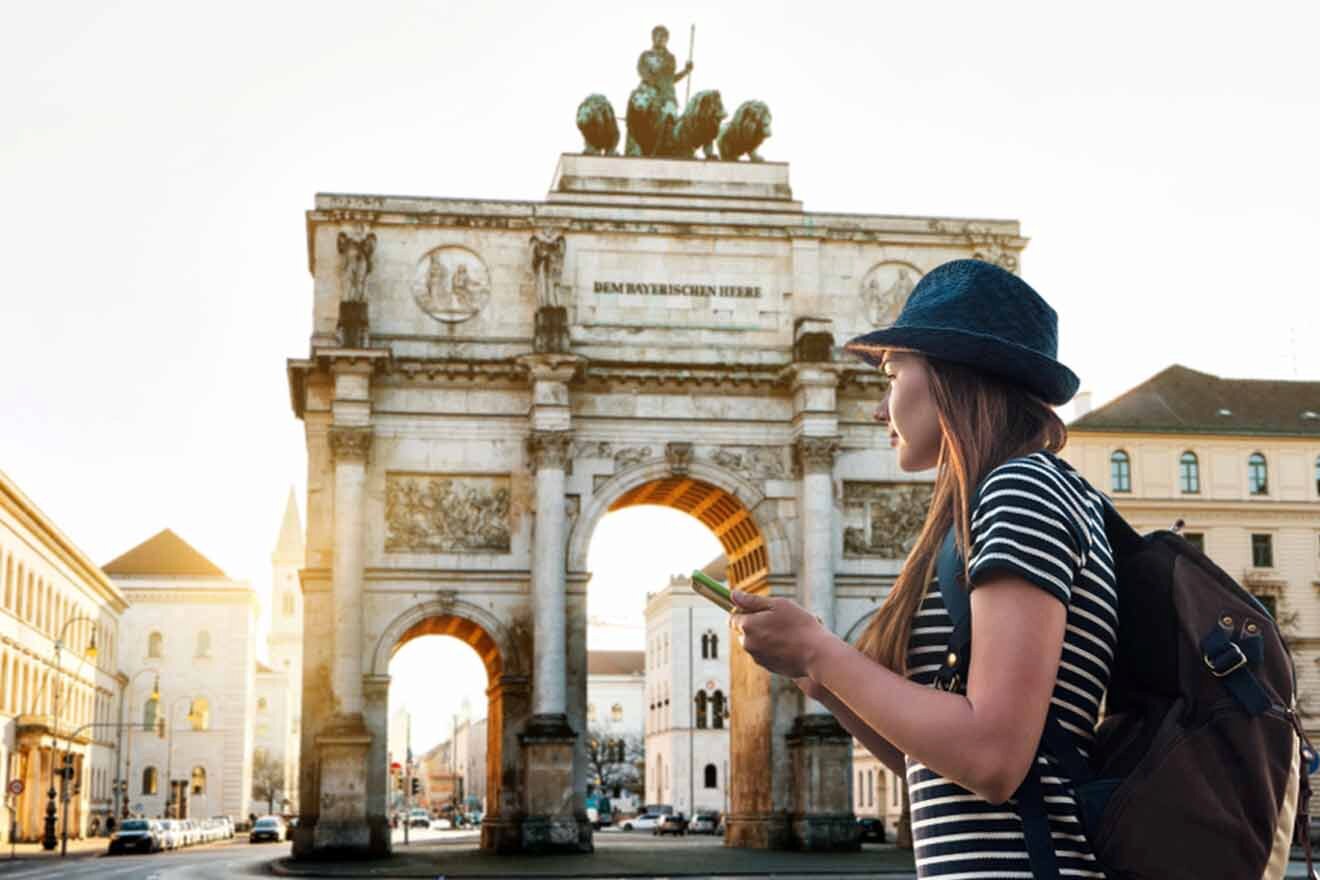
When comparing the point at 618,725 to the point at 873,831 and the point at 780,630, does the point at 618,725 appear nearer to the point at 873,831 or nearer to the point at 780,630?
the point at 873,831

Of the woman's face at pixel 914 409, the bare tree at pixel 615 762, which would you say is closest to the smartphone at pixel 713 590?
the woman's face at pixel 914 409

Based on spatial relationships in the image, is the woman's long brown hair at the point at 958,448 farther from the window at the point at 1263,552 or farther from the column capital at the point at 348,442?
the window at the point at 1263,552

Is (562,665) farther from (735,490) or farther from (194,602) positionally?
(194,602)

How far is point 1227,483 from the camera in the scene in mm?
64188

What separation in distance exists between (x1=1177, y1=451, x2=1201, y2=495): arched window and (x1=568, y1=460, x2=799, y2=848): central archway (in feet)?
75.5

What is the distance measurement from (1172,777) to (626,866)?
113 ft

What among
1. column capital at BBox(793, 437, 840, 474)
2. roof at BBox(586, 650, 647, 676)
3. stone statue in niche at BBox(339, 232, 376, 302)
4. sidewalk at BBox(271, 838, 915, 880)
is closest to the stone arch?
column capital at BBox(793, 437, 840, 474)

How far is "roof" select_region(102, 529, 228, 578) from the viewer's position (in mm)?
108500

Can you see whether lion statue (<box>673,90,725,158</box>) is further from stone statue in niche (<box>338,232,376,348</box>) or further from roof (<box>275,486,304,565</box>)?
roof (<box>275,486,304,565</box>)

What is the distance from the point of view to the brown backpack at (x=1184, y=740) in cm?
264

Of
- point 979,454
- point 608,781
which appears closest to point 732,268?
point 979,454

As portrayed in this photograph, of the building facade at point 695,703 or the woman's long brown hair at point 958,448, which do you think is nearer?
the woman's long brown hair at point 958,448

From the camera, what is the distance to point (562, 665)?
138 ft

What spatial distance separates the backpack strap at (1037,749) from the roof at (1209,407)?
60719 mm
